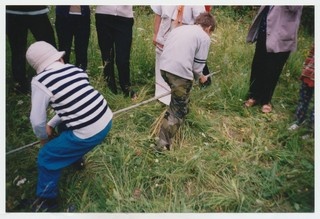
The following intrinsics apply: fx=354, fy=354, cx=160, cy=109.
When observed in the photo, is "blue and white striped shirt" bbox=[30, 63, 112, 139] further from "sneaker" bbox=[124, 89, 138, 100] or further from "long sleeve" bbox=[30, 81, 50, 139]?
"sneaker" bbox=[124, 89, 138, 100]

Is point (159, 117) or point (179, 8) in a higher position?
point (179, 8)

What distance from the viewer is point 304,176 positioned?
2.52 m

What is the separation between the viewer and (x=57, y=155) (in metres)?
2.21

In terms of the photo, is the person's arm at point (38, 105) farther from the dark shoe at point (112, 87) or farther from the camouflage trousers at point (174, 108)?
the dark shoe at point (112, 87)

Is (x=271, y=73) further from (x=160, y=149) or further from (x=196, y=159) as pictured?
(x=160, y=149)

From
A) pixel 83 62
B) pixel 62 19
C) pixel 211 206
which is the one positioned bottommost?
pixel 211 206

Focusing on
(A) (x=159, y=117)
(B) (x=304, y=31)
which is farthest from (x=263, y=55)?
(A) (x=159, y=117)

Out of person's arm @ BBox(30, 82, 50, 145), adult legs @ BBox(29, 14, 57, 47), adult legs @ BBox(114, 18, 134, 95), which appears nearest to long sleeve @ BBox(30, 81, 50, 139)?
person's arm @ BBox(30, 82, 50, 145)

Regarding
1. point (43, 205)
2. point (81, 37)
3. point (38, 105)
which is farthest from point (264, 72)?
point (43, 205)

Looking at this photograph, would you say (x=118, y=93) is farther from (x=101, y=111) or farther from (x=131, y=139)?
(x=101, y=111)

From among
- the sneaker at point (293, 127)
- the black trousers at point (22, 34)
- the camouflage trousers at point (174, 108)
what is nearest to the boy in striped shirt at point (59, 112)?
the camouflage trousers at point (174, 108)

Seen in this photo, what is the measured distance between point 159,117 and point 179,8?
3.15ft

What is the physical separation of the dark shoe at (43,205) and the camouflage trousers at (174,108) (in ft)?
3.08
